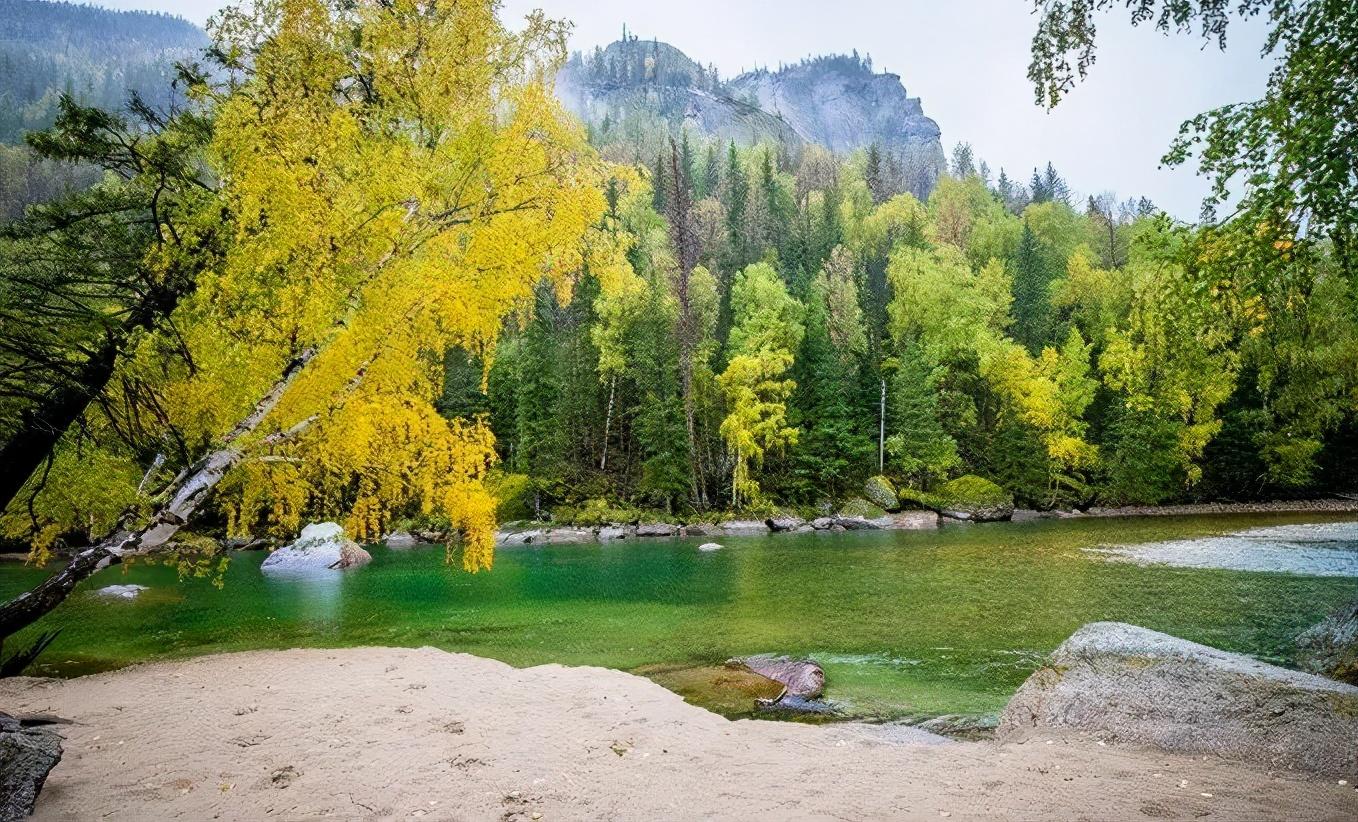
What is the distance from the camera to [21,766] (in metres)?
4.86

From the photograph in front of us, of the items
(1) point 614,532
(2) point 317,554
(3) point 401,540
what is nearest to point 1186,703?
(2) point 317,554

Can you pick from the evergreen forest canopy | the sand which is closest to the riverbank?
the evergreen forest canopy

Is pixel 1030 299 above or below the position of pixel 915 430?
above

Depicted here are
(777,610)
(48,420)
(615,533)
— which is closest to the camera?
(48,420)

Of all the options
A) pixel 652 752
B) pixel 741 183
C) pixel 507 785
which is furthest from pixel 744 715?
pixel 741 183

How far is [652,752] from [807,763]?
141cm

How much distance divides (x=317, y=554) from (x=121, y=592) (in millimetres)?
8078

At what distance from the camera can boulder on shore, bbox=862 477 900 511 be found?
43250 mm

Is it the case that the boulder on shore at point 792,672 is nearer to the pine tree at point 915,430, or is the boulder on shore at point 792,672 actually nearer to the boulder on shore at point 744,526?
the boulder on shore at point 744,526

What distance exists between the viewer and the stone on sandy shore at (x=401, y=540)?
1509 inches

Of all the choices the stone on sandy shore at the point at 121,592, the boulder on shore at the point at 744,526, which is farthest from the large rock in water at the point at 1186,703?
the boulder on shore at the point at 744,526

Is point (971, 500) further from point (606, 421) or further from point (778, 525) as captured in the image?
point (606, 421)

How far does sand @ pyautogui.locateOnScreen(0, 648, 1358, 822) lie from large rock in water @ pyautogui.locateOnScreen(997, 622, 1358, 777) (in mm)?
393

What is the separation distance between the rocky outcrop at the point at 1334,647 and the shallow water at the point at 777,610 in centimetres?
37
